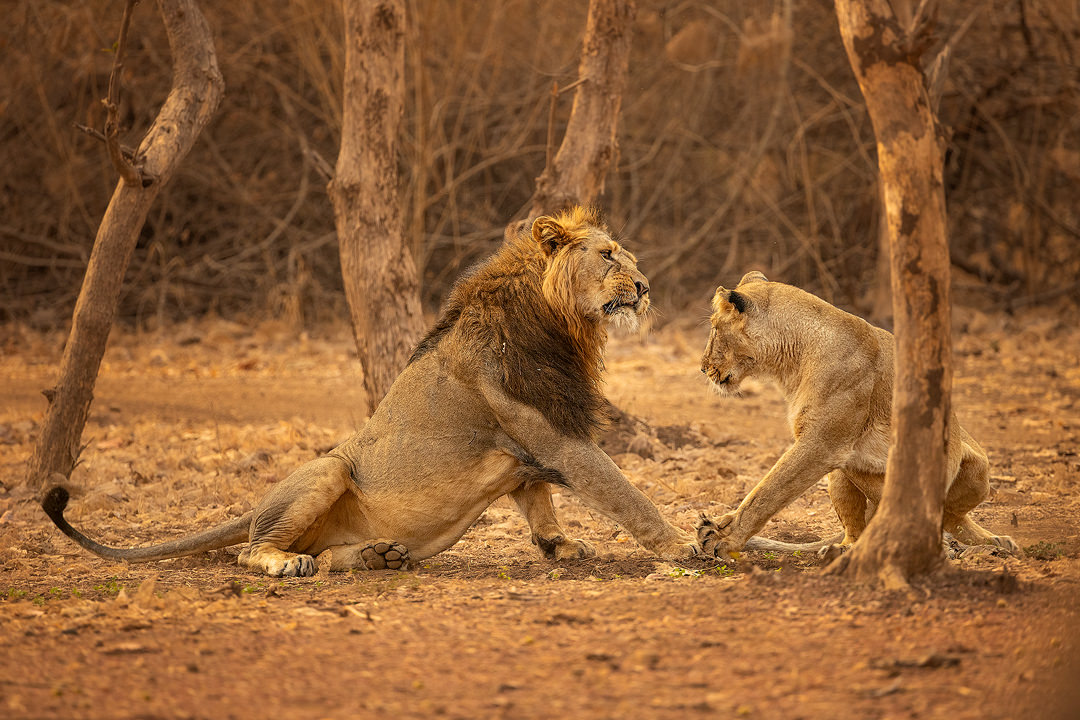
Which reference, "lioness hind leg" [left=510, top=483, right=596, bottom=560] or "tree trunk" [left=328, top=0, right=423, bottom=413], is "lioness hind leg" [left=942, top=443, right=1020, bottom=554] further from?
"tree trunk" [left=328, top=0, right=423, bottom=413]

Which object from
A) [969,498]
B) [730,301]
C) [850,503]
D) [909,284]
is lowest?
[850,503]

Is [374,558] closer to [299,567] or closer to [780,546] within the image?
[299,567]

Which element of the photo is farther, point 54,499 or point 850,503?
point 850,503

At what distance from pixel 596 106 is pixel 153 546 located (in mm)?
4103

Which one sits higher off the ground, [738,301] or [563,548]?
[738,301]

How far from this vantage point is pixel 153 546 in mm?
4719

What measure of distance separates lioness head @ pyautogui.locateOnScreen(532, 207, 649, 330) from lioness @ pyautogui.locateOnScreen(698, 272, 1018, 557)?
0.47m

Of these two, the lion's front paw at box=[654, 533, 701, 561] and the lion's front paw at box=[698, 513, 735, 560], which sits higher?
the lion's front paw at box=[698, 513, 735, 560]

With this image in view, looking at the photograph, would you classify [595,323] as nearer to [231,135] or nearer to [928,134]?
[928,134]

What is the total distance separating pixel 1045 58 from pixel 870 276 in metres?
3.43

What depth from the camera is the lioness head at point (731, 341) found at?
16.0ft

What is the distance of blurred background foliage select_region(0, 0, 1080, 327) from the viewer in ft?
41.5

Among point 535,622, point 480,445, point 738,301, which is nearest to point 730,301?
point 738,301

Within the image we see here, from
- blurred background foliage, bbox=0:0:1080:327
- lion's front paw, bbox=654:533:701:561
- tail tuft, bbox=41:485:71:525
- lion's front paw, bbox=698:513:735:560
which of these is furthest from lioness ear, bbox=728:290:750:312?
blurred background foliage, bbox=0:0:1080:327
